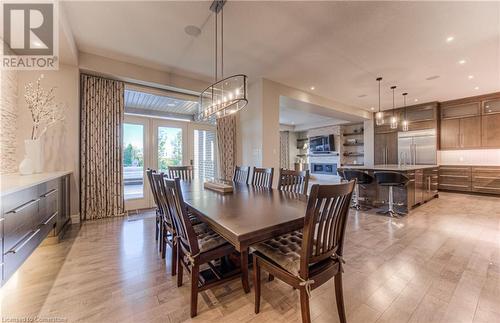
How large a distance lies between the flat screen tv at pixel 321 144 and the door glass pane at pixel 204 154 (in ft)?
19.5

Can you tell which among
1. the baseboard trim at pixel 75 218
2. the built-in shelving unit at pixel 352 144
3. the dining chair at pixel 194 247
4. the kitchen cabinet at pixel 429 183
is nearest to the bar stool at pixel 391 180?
the kitchen cabinet at pixel 429 183

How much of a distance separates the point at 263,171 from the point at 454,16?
318 centimetres

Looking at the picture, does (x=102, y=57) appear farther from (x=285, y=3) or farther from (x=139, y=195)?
(x=285, y=3)

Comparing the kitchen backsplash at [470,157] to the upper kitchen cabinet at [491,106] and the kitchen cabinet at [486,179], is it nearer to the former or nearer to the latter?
the kitchen cabinet at [486,179]

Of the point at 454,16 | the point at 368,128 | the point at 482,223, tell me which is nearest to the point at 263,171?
the point at 454,16

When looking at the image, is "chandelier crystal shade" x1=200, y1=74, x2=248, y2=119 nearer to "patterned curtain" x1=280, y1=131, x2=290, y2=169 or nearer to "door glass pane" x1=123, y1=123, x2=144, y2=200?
"door glass pane" x1=123, y1=123, x2=144, y2=200

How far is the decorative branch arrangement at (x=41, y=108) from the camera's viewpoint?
2.91 meters

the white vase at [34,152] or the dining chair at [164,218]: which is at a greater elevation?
the white vase at [34,152]

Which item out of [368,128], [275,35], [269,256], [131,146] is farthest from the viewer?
[368,128]

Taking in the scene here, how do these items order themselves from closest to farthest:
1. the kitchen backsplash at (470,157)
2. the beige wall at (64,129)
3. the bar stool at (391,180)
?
the beige wall at (64,129)
the bar stool at (391,180)
the kitchen backsplash at (470,157)

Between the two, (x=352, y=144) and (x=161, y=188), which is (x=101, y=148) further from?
(x=352, y=144)

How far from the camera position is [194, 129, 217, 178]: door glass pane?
5309 mm

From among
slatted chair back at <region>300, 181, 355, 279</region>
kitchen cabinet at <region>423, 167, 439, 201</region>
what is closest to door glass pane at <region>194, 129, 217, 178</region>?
slatted chair back at <region>300, 181, 355, 279</region>

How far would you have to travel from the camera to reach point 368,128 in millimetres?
8125
